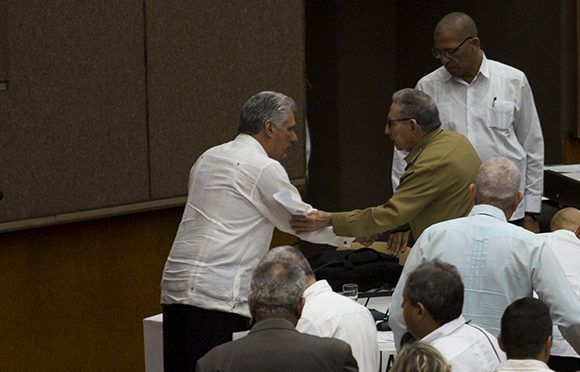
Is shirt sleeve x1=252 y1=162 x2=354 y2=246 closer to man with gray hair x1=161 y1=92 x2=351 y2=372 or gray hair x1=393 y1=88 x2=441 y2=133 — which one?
man with gray hair x1=161 y1=92 x2=351 y2=372

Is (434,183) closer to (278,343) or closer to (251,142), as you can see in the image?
(251,142)

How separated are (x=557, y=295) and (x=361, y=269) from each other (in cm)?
154

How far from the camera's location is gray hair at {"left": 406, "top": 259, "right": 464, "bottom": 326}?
377cm

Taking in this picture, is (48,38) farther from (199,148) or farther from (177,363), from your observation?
(177,363)

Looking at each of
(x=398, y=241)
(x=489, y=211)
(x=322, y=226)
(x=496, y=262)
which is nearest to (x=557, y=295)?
(x=496, y=262)

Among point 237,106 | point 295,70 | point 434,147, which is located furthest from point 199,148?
point 434,147

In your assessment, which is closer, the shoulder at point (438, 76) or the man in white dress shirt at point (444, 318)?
the man in white dress shirt at point (444, 318)

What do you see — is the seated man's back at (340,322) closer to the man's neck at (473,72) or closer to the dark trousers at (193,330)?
the dark trousers at (193,330)

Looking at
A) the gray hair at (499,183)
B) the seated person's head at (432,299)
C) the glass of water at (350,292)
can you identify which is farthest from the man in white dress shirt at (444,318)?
the glass of water at (350,292)

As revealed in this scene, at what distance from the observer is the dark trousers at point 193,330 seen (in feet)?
16.0

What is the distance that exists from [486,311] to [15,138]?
8.65 ft

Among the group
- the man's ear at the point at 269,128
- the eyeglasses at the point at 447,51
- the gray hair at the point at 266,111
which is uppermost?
the eyeglasses at the point at 447,51

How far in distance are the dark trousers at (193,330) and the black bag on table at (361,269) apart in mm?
677

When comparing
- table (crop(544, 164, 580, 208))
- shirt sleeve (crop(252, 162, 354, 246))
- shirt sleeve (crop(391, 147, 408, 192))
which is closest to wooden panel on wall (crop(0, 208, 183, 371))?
shirt sleeve (crop(391, 147, 408, 192))
